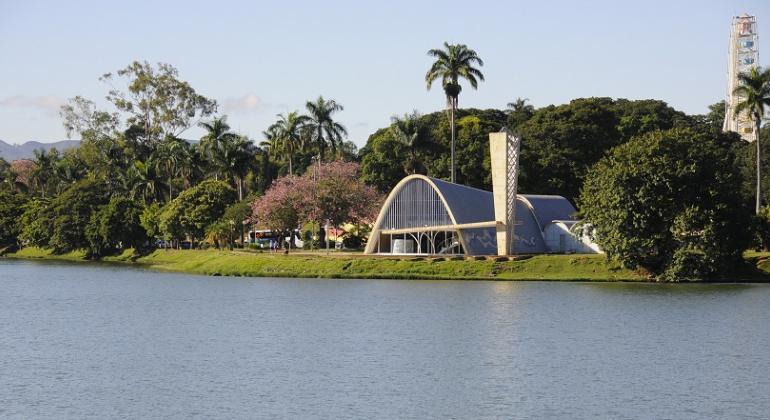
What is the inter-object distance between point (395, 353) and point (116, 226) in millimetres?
83851

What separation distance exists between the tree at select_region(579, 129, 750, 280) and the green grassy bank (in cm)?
247

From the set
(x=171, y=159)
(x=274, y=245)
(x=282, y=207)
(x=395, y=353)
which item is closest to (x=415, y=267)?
(x=282, y=207)

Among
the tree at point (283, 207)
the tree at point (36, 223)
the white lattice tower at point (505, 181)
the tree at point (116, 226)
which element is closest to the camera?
the white lattice tower at point (505, 181)

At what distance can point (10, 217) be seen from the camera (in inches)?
5625

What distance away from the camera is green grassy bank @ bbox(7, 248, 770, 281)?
247 feet

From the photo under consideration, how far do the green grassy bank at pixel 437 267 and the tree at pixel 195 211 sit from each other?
45.8ft

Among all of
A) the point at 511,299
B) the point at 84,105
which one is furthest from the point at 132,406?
the point at 84,105

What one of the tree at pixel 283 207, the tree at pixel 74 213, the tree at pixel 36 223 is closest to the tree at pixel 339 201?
the tree at pixel 283 207

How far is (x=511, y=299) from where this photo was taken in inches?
2456

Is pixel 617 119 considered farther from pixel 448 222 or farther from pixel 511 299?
pixel 511 299

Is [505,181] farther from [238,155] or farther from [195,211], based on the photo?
[238,155]

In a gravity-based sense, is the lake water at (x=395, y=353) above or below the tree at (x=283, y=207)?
below

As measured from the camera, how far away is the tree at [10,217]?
142m

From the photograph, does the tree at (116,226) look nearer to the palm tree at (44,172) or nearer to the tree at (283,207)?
the tree at (283,207)
